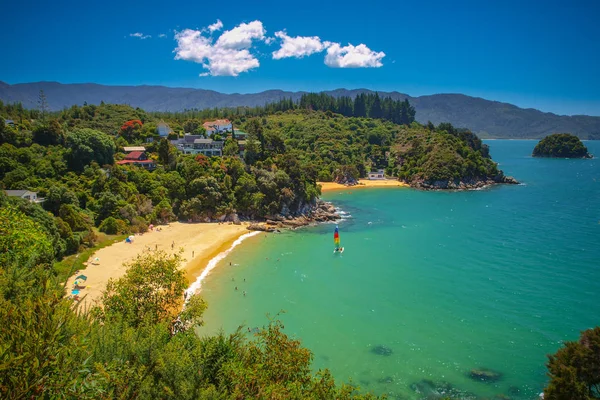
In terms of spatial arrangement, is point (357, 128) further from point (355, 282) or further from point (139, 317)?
point (139, 317)

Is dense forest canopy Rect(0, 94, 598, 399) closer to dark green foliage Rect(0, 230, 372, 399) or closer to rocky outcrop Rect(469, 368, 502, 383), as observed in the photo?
dark green foliage Rect(0, 230, 372, 399)

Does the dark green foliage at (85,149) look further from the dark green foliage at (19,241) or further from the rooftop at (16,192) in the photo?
the dark green foliage at (19,241)

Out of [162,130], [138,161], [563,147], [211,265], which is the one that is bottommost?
[211,265]

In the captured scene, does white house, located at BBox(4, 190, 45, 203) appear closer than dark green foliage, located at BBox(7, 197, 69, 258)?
No

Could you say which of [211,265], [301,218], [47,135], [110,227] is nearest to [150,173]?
[110,227]

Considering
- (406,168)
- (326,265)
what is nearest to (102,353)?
(326,265)

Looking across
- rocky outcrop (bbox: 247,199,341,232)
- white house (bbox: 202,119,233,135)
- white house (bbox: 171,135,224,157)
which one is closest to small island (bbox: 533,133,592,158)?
rocky outcrop (bbox: 247,199,341,232)

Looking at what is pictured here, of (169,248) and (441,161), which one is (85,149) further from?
(441,161)
